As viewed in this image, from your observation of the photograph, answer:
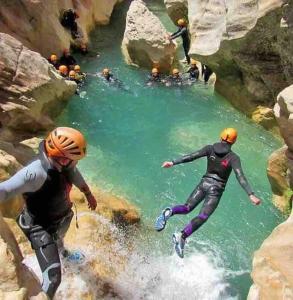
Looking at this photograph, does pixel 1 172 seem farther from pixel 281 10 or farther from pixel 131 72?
pixel 131 72

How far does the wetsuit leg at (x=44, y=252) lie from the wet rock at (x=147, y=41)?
44.8 ft

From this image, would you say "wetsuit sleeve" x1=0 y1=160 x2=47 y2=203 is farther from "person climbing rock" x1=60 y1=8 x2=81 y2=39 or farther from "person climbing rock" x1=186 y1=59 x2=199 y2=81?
"person climbing rock" x1=60 y1=8 x2=81 y2=39

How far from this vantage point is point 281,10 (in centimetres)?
1273

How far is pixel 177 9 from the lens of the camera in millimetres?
21328

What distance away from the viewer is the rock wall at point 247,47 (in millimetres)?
13281

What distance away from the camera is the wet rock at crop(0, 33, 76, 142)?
11.6 metres

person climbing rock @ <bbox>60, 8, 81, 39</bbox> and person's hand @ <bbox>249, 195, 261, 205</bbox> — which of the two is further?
person climbing rock @ <bbox>60, 8, 81, 39</bbox>

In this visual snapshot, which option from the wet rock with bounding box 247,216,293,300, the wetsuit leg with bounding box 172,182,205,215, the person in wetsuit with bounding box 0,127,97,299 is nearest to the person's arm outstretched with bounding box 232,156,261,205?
the wetsuit leg with bounding box 172,182,205,215

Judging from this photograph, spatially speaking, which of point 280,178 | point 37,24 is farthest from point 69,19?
point 280,178

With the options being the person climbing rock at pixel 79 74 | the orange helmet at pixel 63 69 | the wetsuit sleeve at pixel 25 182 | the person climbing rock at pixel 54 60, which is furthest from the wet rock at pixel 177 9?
the wetsuit sleeve at pixel 25 182

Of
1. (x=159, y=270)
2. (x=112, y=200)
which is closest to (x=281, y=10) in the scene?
(x=112, y=200)

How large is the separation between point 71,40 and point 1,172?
13.7m

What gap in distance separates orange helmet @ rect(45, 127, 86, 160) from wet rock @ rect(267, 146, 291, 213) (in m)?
6.67

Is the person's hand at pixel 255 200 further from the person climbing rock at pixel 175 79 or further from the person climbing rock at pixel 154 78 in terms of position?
the person climbing rock at pixel 154 78
